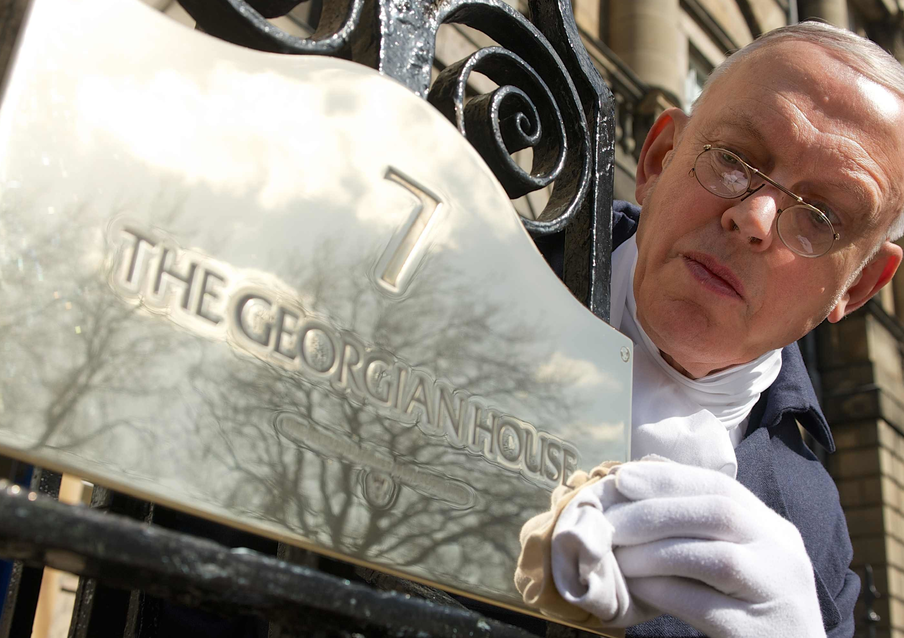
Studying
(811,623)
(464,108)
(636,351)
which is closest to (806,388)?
(636,351)

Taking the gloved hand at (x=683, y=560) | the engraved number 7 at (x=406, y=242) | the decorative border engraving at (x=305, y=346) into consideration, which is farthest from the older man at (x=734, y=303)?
the engraved number 7 at (x=406, y=242)

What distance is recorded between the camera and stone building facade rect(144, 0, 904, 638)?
908 centimetres

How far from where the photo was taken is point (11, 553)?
446 mm

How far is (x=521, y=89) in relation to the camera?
3.67 feet

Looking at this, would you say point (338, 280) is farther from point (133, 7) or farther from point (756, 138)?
point (756, 138)

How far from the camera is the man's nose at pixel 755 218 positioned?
1092 millimetres

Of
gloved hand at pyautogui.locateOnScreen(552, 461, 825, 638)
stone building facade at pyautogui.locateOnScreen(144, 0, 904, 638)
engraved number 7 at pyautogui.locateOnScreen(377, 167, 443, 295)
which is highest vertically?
stone building facade at pyautogui.locateOnScreen(144, 0, 904, 638)

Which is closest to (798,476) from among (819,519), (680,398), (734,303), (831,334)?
(819,519)

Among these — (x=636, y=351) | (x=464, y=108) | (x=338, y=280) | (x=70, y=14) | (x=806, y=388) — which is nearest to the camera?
(x=70, y=14)

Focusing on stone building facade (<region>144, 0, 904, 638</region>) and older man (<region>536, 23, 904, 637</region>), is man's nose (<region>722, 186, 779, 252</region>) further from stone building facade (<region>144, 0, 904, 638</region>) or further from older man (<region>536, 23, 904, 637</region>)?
stone building facade (<region>144, 0, 904, 638</region>)

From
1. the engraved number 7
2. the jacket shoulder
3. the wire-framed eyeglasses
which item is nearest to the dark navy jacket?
the jacket shoulder

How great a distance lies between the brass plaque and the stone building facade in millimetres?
7445

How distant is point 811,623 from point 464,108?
685 millimetres

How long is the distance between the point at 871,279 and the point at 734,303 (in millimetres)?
531
